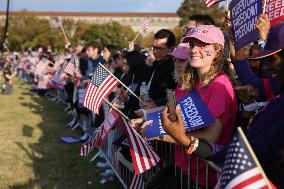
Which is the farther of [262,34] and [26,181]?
[26,181]

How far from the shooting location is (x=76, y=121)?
35.9ft

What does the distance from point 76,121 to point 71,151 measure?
262 centimetres

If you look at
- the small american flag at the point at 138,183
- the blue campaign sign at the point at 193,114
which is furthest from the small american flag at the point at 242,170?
the small american flag at the point at 138,183

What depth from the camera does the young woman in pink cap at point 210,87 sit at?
3.09m

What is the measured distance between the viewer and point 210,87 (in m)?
3.21

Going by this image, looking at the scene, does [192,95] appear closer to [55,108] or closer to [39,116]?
[39,116]

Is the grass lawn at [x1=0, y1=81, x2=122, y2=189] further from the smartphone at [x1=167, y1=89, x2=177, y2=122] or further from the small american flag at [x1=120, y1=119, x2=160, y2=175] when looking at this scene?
the smartphone at [x1=167, y1=89, x2=177, y2=122]

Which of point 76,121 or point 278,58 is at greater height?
point 278,58

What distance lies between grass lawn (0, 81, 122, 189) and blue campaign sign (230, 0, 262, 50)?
10.1ft

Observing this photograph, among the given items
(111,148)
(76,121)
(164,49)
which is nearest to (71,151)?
(111,148)

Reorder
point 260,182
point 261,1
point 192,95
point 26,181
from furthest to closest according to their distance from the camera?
point 26,181 → point 261,1 → point 192,95 → point 260,182

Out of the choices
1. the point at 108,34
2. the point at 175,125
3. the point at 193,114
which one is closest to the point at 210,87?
the point at 193,114

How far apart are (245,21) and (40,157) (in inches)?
201

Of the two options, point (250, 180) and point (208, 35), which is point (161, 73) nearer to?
point (208, 35)
